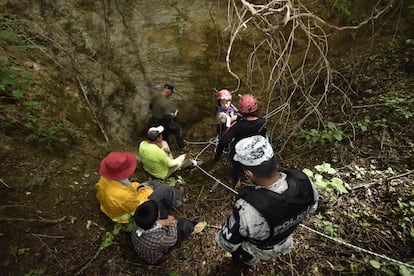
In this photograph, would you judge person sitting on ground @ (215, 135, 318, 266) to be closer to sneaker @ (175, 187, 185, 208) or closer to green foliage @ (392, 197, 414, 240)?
green foliage @ (392, 197, 414, 240)

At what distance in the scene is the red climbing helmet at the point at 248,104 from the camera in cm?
359

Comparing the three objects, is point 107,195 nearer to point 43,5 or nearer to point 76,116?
point 76,116

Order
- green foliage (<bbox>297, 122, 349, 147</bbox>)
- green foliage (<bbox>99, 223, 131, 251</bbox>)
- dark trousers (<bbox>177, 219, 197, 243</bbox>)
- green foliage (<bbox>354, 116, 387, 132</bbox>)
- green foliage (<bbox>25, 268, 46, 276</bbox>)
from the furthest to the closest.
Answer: green foliage (<bbox>297, 122, 349, 147</bbox>) → green foliage (<bbox>354, 116, 387, 132</bbox>) → dark trousers (<bbox>177, 219, 197, 243</bbox>) → green foliage (<bbox>99, 223, 131, 251</bbox>) → green foliage (<bbox>25, 268, 46, 276</bbox>)

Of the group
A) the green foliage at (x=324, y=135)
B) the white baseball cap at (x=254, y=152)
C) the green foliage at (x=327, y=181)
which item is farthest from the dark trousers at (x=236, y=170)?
the white baseball cap at (x=254, y=152)

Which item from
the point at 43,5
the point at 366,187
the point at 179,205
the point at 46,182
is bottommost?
the point at 179,205

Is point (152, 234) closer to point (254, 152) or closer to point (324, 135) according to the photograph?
point (254, 152)

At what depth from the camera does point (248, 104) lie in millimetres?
3613

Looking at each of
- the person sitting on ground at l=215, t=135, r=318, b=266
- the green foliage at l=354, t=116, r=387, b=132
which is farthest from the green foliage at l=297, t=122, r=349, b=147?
the person sitting on ground at l=215, t=135, r=318, b=266

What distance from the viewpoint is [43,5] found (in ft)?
16.9

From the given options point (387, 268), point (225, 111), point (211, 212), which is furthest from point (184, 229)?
point (225, 111)

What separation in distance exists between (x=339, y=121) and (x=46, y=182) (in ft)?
16.5

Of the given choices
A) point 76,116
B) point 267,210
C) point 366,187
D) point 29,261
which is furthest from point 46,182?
point 366,187

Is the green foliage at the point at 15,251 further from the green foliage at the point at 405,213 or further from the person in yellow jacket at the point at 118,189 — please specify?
the green foliage at the point at 405,213

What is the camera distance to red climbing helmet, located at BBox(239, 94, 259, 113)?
11.8 feet
